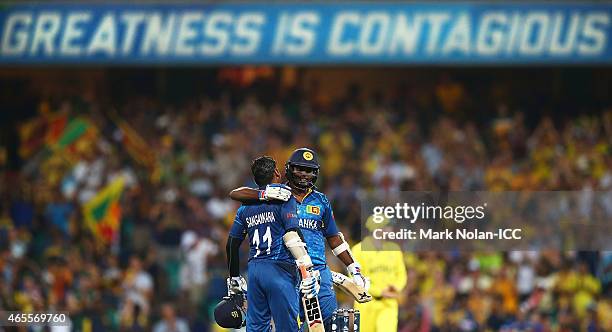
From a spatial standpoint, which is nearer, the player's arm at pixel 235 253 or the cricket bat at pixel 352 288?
the player's arm at pixel 235 253

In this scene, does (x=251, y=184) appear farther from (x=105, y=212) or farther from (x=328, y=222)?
(x=328, y=222)

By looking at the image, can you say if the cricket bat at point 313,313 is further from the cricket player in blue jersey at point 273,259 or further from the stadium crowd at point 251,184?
the stadium crowd at point 251,184

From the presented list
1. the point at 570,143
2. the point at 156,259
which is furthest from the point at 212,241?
the point at 570,143

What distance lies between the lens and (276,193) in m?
11.4

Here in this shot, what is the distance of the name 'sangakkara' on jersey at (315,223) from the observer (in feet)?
40.2

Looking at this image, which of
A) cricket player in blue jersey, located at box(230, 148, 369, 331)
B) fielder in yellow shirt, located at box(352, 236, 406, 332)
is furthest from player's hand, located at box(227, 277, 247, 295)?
fielder in yellow shirt, located at box(352, 236, 406, 332)

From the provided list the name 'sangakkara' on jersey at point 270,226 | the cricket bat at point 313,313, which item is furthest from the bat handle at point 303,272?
the name 'sangakkara' on jersey at point 270,226

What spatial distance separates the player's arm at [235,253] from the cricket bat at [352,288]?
901mm

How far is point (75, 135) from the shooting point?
23.2 metres

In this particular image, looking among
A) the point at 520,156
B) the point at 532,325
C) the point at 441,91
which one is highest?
the point at 441,91

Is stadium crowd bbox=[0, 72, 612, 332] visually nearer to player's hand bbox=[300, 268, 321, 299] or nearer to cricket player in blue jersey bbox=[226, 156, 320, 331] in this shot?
cricket player in blue jersey bbox=[226, 156, 320, 331]

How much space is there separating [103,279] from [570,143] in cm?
800

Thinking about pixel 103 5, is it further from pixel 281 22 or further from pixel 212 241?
pixel 212 241

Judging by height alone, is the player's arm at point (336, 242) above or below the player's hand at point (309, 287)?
above
